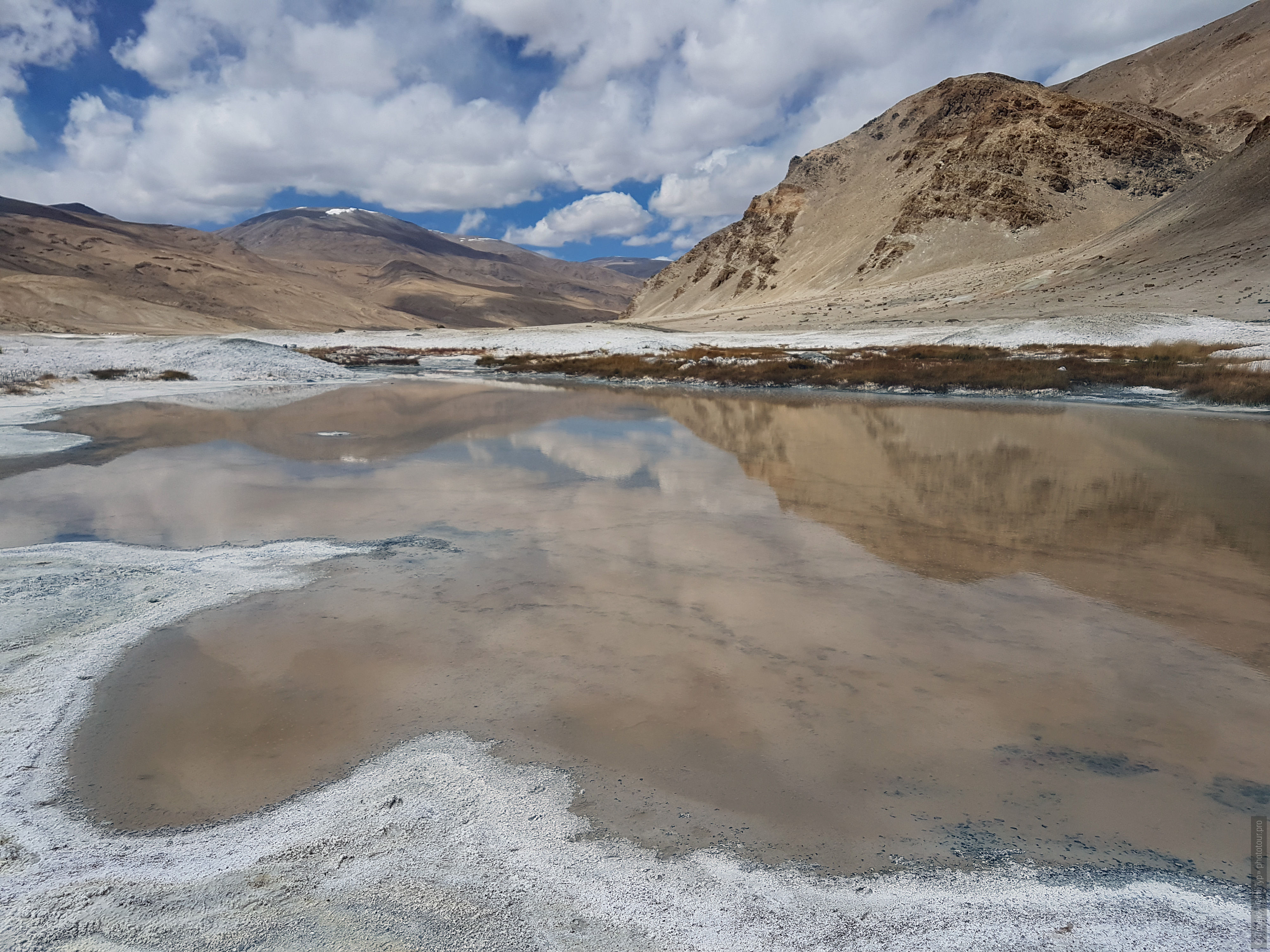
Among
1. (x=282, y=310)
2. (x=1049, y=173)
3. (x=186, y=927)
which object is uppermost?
(x=1049, y=173)

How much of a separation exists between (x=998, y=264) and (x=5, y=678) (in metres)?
66.1

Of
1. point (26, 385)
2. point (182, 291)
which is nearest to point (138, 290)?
point (182, 291)

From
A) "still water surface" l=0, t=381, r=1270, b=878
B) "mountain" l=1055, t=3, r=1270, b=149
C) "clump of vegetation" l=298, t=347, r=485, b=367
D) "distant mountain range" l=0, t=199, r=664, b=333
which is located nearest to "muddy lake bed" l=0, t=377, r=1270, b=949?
"still water surface" l=0, t=381, r=1270, b=878

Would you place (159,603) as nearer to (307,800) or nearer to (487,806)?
(307,800)

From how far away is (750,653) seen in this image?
4473 mm

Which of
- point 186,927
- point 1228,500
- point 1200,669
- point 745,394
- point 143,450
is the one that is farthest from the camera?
point 745,394

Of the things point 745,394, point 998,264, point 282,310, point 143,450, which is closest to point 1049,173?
point 998,264

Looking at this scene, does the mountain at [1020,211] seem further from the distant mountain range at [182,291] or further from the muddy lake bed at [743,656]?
the distant mountain range at [182,291]

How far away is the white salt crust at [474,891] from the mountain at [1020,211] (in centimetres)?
3638

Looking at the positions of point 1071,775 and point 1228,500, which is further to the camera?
point 1228,500

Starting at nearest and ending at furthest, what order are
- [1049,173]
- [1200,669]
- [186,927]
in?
[186,927], [1200,669], [1049,173]

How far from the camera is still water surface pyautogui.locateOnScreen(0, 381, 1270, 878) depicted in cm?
307

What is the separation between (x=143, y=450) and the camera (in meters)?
11.6

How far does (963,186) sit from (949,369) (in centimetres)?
5500
